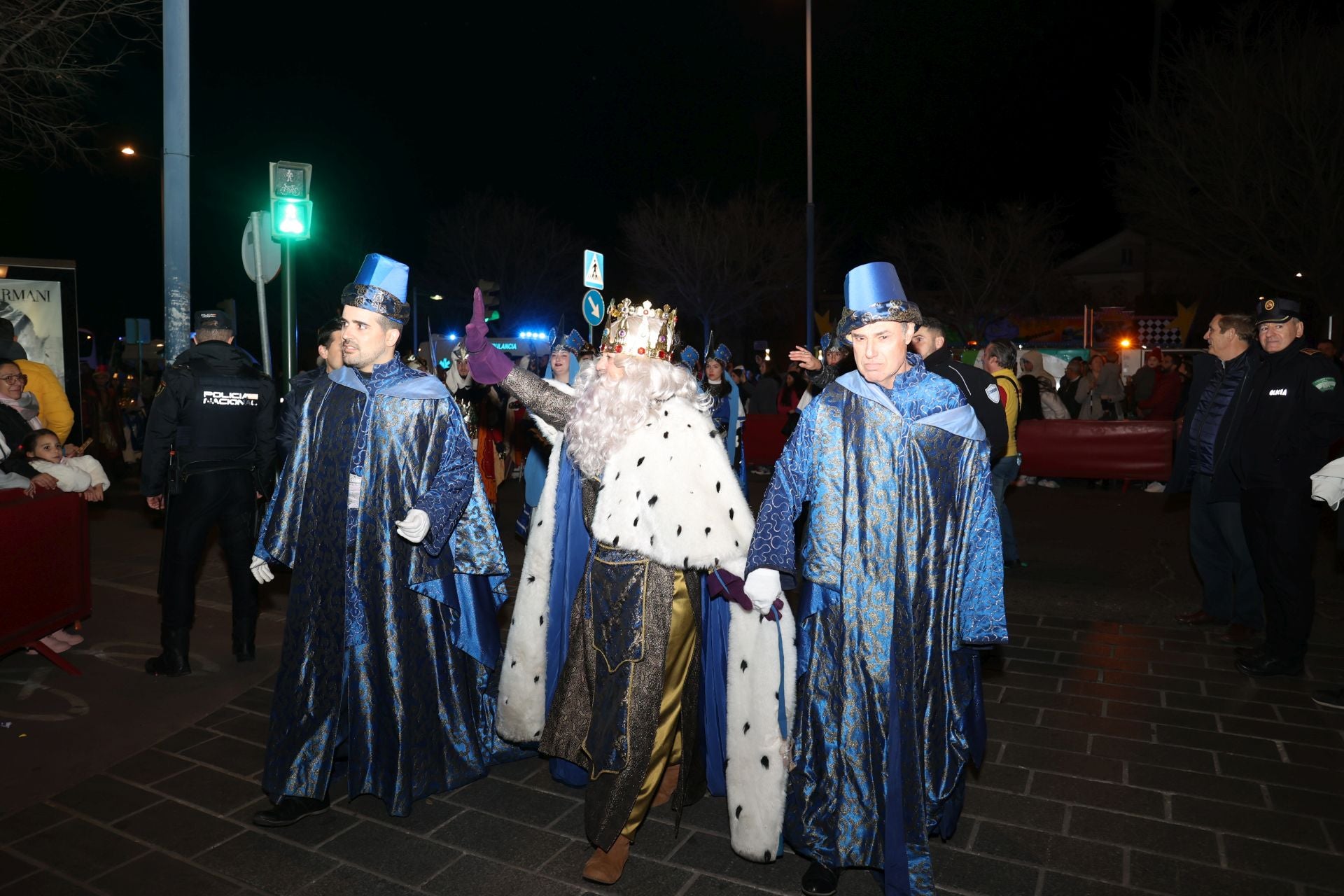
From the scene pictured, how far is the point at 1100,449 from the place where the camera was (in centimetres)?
1385

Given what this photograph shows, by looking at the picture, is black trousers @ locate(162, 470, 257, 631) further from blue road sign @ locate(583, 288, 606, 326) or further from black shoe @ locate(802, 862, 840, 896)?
blue road sign @ locate(583, 288, 606, 326)

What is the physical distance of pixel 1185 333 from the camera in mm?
27656

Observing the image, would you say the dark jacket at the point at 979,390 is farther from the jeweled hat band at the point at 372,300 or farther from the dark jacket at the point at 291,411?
the dark jacket at the point at 291,411

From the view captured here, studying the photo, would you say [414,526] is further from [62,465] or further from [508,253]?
[508,253]

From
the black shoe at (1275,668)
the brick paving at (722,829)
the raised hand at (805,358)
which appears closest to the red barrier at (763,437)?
the black shoe at (1275,668)

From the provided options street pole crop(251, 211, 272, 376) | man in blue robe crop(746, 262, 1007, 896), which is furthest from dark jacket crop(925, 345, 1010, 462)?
street pole crop(251, 211, 272, 376)

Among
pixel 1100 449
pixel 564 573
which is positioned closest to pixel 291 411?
pixel 564 573

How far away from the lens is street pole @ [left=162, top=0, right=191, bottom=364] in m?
6.95

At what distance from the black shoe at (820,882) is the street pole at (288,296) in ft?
23.0

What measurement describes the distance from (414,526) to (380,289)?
1024 mm

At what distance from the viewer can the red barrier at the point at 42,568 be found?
5145 millimetres

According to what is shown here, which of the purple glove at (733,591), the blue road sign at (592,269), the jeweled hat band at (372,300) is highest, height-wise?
the blue road sign at (592,269)

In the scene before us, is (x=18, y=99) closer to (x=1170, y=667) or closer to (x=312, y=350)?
(x=312, y=350)

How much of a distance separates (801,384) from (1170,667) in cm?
1036
